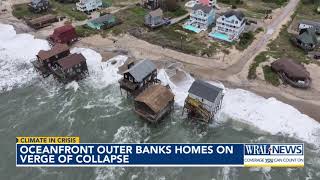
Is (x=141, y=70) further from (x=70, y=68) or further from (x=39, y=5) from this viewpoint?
(x=39, y=5)

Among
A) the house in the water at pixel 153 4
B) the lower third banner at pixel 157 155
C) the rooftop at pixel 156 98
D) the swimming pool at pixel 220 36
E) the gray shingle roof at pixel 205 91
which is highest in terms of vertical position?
the house in the water at pixel 153 4

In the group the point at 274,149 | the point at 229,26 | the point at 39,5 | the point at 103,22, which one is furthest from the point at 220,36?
the point at 39,5

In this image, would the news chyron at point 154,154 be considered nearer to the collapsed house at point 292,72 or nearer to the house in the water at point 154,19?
the collapsed house at point 292,72

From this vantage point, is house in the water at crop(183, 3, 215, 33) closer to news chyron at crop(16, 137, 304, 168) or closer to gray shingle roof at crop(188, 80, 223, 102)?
gray shingle roof at crop(188, 80, 223, 102)

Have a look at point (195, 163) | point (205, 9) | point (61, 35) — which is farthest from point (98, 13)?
point (195, 163)

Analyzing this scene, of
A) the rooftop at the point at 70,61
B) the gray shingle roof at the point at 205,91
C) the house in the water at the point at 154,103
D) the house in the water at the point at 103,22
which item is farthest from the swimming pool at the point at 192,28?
the gray shingle roof at the point at 205,91

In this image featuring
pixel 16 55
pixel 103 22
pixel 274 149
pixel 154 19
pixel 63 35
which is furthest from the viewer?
pixel 103 22
